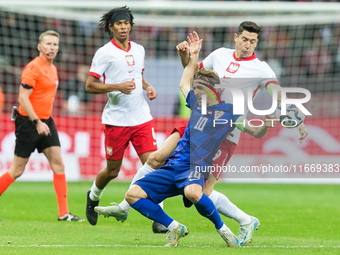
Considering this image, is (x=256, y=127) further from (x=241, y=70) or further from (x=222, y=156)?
(x=241, y=70)

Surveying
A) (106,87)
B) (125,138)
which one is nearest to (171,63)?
(125,138)

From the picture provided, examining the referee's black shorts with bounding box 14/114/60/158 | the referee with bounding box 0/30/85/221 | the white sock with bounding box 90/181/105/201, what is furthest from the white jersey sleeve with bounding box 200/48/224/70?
the referee's black shorts with bounding box 14/114/60/158

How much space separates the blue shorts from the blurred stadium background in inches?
276

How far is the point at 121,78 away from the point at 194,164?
224 centimetres

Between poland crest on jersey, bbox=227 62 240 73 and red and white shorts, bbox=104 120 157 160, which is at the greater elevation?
Answer: poland crest on jersey, bbox=227 62 240 73

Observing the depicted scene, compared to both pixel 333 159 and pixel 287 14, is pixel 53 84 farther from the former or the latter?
pixel 287 14

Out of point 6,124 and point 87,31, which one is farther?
point 87,31

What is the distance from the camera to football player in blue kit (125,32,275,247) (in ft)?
19.0

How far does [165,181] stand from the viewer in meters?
5.81

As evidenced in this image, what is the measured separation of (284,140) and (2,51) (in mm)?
7296

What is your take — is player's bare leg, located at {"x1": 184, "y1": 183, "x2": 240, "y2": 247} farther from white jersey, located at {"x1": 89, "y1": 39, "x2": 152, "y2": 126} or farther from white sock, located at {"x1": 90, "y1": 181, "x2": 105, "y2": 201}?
white sock, located at {"x1": 90, "y1": 181, "x2": 105, "y2": 201}

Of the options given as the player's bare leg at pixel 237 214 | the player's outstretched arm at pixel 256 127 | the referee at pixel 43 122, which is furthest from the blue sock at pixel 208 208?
the referee at pixel 43 122

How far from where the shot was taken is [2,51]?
15.6 metres

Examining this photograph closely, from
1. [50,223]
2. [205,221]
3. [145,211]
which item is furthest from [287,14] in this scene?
[145,211]
